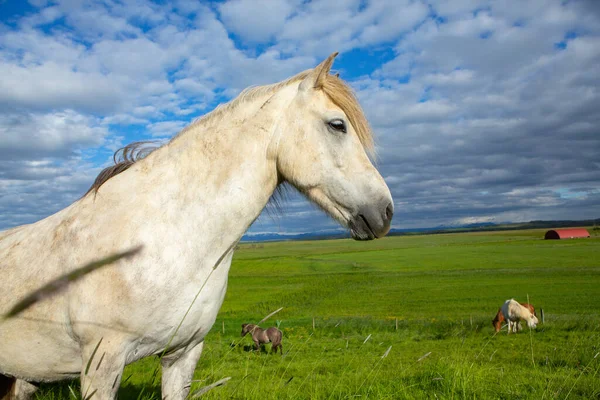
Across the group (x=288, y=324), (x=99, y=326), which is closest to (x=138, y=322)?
(x=99, y=326)

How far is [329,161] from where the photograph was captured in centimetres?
249

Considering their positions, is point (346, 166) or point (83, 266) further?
point (346, 166)

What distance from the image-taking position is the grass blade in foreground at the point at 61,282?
2.21 m

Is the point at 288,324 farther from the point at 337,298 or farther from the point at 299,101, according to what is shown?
the point at 299,101

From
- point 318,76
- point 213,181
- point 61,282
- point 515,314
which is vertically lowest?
point 515,314

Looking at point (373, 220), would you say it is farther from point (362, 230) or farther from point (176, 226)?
point (176, 226)

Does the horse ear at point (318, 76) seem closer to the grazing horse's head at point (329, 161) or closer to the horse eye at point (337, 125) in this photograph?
the grazing horse's head at point (329, 161)

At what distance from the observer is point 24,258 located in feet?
8.17

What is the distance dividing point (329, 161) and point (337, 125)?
0.26m

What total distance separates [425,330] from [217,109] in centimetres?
2970

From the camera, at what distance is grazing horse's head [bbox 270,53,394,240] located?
245 centimetres

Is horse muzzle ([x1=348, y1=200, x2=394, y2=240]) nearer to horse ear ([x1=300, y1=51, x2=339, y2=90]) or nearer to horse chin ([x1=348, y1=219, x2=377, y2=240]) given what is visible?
horse chin ([x1=348, y1=219, x2=377, y2=240])

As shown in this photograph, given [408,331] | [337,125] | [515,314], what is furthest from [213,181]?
[408,331]

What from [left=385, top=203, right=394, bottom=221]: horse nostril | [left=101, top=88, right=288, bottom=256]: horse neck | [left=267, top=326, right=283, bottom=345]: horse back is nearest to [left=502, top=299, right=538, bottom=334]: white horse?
[left=267, top=326, right=283, bottom=345]: horse back
